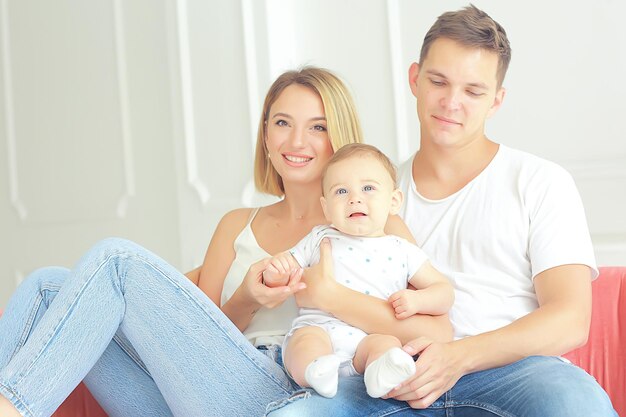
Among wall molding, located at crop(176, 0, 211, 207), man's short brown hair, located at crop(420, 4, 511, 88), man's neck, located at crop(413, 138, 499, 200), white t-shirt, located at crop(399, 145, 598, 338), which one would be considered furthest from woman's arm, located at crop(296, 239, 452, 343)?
wall molding, located at crop(176, 0, 211, 207)

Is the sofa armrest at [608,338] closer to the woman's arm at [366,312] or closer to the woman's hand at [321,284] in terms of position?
the woman's arm at [366,312]

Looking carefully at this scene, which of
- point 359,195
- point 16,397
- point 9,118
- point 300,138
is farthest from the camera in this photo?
point 9,118

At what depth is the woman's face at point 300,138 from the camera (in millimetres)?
2090

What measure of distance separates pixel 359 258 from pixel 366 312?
0.14 metres

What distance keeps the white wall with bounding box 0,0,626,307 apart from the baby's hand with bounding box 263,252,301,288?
1304mm

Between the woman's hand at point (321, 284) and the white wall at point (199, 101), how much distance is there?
127 cm

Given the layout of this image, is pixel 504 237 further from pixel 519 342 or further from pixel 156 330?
pixel 156 330

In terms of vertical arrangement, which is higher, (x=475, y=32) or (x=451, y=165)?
(x=475, y=32)

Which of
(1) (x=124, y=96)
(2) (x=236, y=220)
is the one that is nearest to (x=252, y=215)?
(2) (x=236, y=220)

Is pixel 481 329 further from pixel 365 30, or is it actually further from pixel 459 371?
pixel 365 30

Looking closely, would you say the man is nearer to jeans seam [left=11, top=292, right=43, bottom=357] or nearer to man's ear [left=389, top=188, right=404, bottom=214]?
man's ear [left=389, top=188, right=404, bottom=214]

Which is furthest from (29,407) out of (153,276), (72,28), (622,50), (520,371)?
(72,28)

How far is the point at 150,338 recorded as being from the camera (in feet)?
5.58

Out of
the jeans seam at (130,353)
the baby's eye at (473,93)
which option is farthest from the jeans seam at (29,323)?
the baby's eye at (473,93)
